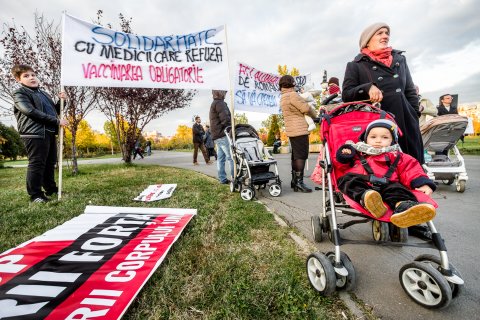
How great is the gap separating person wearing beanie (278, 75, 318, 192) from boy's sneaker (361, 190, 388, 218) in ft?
9.84

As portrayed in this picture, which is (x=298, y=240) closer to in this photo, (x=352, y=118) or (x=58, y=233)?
(x=352, y=118)

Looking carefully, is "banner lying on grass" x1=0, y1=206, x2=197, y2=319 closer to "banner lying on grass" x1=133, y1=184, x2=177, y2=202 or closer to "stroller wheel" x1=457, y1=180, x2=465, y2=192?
"banner lying on grass" x1=133, y1=184, x2=177, y2=202

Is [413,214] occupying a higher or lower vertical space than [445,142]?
lower

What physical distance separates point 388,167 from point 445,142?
366cm

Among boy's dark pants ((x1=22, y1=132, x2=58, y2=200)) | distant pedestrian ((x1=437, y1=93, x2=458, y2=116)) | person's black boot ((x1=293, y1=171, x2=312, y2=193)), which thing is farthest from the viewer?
distant pedestrian ((x1=437, y1=93, x2=458, y2=116))

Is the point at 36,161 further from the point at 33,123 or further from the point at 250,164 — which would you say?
the point at 250,164

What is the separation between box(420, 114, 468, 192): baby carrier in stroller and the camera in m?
4.14

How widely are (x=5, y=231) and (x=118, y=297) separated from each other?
2.30 meters

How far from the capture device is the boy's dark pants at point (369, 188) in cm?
167

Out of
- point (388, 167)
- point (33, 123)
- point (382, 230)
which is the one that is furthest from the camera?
point (33, 123)

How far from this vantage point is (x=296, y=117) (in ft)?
14.8

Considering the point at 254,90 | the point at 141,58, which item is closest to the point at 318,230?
the point at 141,58

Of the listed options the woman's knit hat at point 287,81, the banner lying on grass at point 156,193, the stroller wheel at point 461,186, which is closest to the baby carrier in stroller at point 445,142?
the stroller wheel at point 461,186

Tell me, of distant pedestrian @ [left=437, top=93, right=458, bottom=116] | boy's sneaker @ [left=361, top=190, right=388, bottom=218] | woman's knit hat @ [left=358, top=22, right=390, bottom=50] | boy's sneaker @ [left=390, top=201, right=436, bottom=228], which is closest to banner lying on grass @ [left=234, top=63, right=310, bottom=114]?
woman's knit hat @ [left=358, top=22, right=390, bottom=50]
